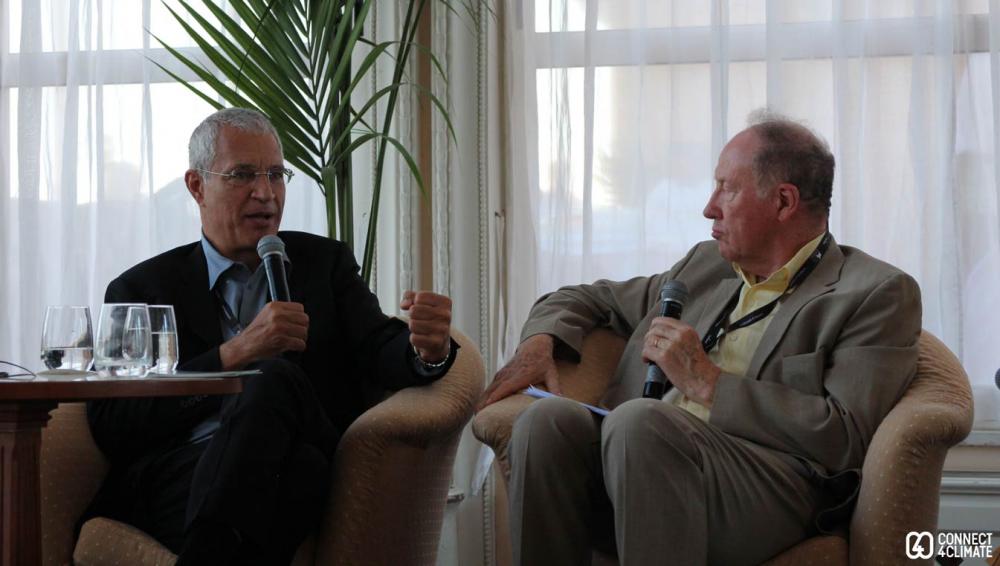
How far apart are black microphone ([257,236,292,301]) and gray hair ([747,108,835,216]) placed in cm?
104

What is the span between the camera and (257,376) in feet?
6.63

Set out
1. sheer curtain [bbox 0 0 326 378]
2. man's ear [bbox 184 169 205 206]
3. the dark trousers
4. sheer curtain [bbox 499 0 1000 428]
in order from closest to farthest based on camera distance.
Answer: the dark trousers < man's ear [bbox 184 169 205 206] < sheer curtain [bbox 499 0 1000 428] < sheer curtain [bbox 0 0 326 378]

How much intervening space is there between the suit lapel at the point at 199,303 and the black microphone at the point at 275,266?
284 mm

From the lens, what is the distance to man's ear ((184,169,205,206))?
2.55 meters

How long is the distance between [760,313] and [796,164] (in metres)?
0.34

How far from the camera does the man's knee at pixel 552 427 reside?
209 centimetres

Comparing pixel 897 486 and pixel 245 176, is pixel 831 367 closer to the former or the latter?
pixel 897 486

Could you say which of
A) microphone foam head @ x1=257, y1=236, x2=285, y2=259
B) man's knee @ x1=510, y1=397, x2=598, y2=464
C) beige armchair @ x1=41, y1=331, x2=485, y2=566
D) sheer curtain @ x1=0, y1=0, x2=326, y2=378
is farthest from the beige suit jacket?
sheer curtain @ x1=0, y1=0, x2=326, y2=378

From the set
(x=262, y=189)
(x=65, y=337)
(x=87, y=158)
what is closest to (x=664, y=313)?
(x=262, y=189)

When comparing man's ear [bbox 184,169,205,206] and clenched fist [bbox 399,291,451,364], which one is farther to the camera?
man's ear [bbox 184,169,205,206]

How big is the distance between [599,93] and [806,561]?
5.75 ft

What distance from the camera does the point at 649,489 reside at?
76.0 inches

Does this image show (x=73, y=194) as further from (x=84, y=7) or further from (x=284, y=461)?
(x=284, y=461)

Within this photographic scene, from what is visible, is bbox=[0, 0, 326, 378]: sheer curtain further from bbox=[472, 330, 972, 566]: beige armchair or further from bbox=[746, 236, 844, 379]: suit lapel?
bbox=[472, 330, 972, 566]: beige armchair
